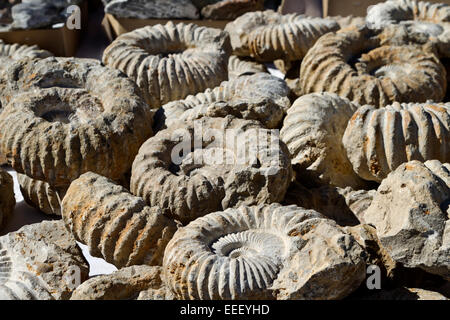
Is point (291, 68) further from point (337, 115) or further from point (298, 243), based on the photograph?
point (298, 243)

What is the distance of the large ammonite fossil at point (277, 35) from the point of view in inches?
138

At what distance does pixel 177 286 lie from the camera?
1.90 m

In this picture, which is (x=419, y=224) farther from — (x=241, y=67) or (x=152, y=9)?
(x=152, y=9)

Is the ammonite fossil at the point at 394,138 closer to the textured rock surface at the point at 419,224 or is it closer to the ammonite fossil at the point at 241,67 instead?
the textured rock surface at the point at 419,224

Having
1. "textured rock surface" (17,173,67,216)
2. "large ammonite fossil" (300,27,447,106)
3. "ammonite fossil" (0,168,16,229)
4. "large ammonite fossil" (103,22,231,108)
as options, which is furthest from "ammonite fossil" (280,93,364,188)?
"ammonite fossil" (0,168,16,229)

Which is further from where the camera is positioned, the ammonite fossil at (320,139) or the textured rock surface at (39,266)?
the ammonite fossil at (320,139)

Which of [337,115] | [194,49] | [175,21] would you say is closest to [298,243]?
[337,115]

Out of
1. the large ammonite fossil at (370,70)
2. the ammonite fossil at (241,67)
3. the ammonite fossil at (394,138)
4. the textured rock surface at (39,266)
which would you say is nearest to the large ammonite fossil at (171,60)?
the ammonite fossil at (241,67)

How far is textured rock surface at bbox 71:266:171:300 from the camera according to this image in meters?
1.93

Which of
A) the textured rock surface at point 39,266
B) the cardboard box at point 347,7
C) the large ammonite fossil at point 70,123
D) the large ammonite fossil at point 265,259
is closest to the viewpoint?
the large ammonite fossil at point 265,259

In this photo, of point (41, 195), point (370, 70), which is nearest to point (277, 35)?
point (370, 70)

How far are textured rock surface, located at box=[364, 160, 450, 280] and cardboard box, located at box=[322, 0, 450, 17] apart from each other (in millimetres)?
Answer: 2394

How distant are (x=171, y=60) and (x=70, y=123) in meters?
0.82

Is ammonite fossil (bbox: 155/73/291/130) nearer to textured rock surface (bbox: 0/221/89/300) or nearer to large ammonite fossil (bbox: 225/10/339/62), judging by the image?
large ammonite fossil (bbox: 225/10/339/62)
